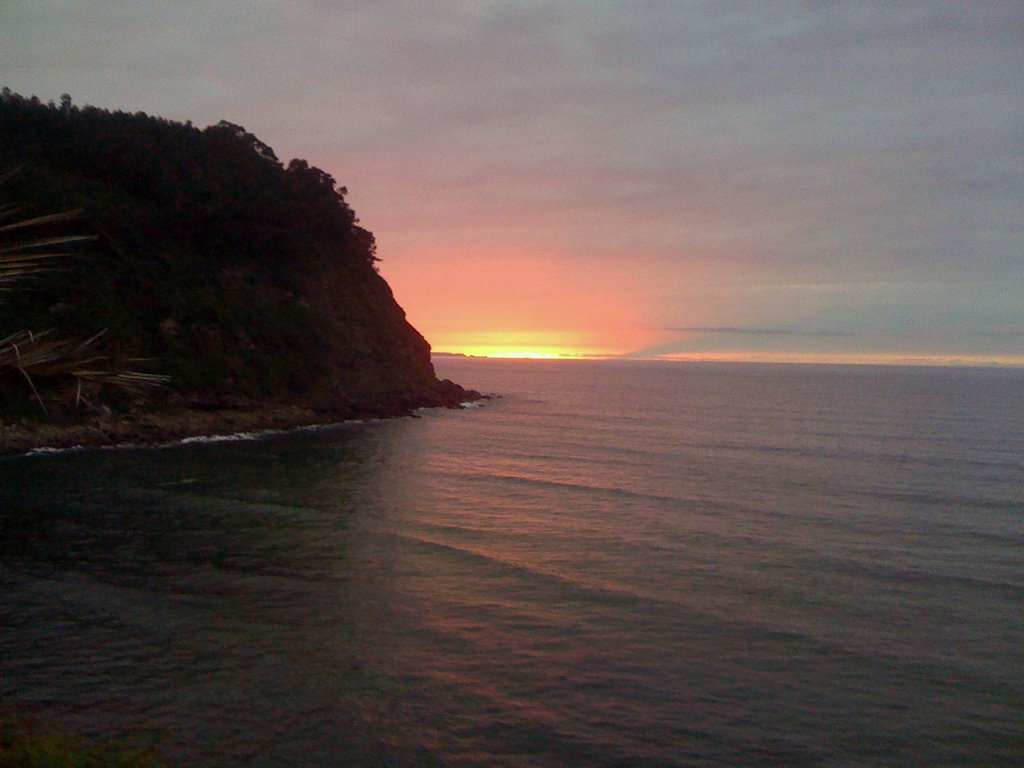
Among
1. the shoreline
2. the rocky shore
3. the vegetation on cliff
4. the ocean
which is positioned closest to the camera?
the ocean

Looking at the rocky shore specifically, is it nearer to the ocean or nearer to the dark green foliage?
the dark green foliage

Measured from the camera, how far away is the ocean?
1170 centimetres

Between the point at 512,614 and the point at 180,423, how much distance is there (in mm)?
33763

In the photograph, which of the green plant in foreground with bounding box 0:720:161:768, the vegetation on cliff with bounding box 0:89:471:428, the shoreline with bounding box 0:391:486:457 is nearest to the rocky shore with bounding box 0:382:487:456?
the shoreline with bounding box 0:391:486:457

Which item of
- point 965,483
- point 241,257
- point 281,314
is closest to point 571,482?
point 965,483

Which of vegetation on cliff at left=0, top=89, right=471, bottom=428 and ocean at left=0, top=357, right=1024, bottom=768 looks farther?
vegetation on cliff at left=0, top=89, right=471, bottom=428

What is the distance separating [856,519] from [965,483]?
35.1 ft

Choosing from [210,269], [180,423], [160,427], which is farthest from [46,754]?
[210,269]

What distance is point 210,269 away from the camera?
190ft

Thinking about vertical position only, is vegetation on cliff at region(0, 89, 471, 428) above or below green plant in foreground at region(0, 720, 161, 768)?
above

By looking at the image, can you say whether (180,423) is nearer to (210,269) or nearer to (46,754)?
(210,269)

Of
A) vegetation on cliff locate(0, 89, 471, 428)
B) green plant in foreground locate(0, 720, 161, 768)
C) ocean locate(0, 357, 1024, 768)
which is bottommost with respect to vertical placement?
ocean locate(0, 357, 1024, 768)

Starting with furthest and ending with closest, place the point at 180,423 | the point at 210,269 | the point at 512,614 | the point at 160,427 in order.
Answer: the point at 210,269 → the point at 180,423 → the point at 160,427 → the point at 512,614

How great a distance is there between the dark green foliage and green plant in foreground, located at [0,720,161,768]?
3762 cm
